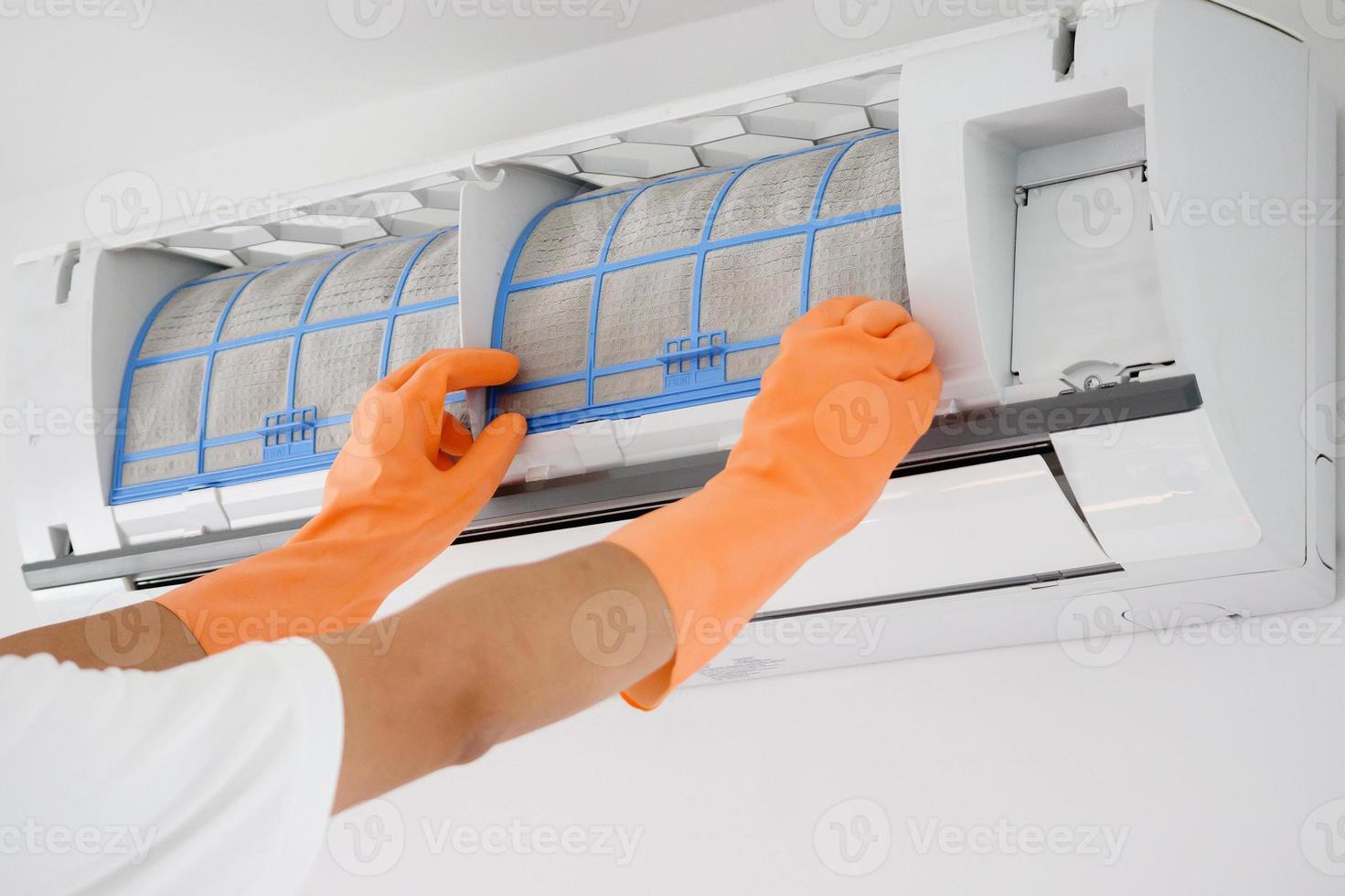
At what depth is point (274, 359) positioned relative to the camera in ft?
5.32

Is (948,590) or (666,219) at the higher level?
(666,219)

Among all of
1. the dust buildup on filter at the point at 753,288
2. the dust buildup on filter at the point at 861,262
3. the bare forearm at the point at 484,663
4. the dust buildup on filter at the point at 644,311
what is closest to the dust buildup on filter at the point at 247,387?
the dust buildup on filter at the point at 644,311

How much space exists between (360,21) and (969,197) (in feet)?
3.59

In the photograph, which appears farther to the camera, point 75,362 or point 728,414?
point 75,362

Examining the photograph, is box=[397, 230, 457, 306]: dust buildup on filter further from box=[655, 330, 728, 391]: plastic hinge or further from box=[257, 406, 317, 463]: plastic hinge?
box=[655, 330, 728, 391]: plastic hinge

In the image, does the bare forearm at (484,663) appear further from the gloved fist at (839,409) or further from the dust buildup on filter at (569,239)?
the dust buildup on filter at (569,239)

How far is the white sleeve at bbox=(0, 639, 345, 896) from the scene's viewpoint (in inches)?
22.4

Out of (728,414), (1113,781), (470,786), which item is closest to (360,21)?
(728,414)

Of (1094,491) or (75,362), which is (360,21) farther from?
(1094,491)

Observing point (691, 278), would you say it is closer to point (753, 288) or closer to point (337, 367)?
point (753, 288)

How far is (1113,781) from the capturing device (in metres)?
1.45

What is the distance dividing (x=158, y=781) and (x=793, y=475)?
0.60 metres

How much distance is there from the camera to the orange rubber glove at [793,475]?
835 mm

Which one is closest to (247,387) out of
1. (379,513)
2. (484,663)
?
(379,513)
